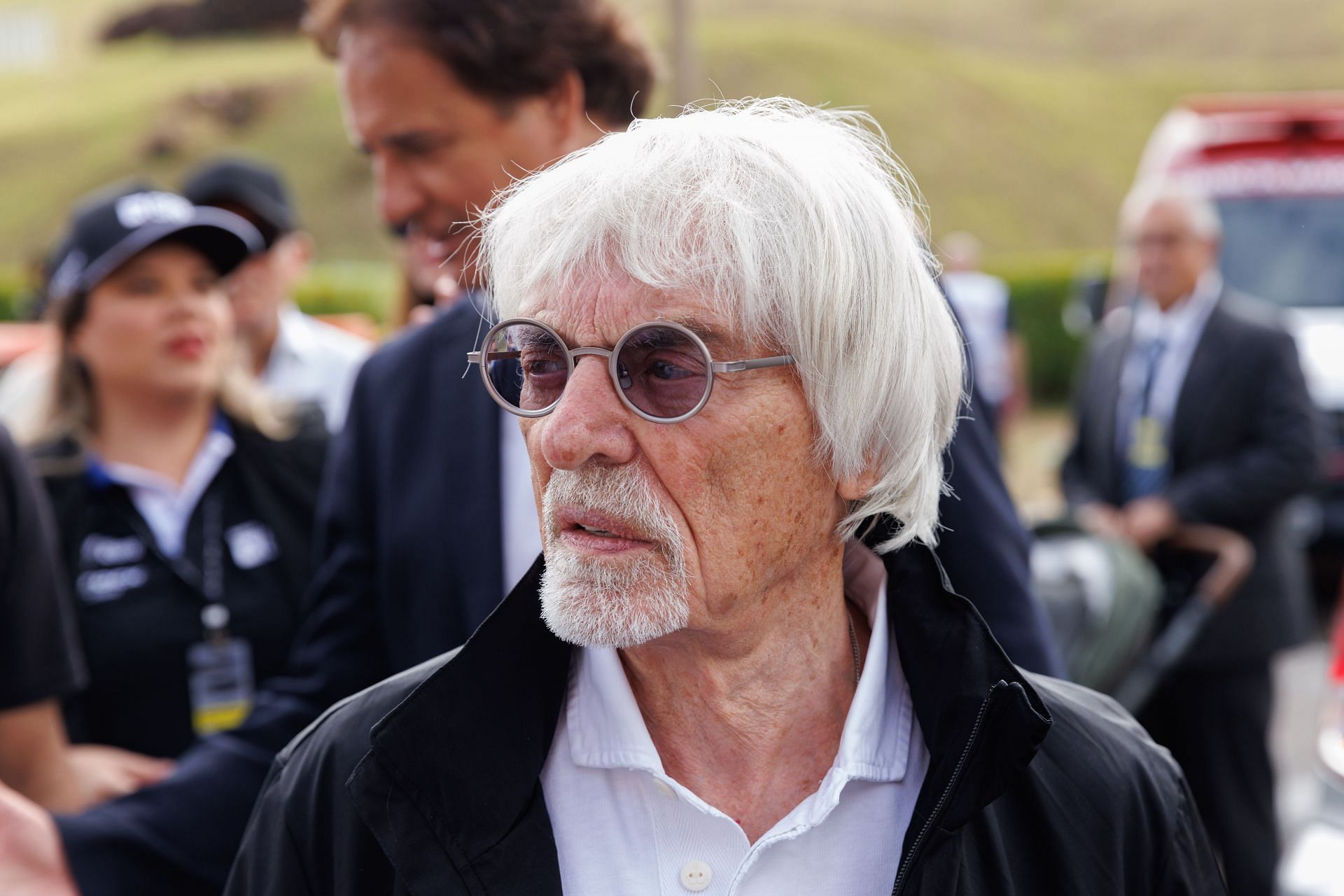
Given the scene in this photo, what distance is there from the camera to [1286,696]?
7.15 meters

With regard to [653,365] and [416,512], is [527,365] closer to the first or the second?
[653,365]

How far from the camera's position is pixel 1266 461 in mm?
4918

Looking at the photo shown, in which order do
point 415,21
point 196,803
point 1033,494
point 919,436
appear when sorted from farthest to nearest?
point 1033,494, point 415,21, point 196,803, point 919,436

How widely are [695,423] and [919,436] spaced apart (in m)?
0.33

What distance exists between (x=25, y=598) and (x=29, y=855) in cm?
57

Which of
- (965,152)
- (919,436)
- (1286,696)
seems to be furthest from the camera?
(965,152)

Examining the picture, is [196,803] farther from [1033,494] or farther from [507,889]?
[1033,494]

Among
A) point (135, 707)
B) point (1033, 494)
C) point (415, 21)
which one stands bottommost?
point (1033, 494)

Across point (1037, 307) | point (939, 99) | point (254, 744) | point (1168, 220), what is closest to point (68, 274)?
point (254, 744)

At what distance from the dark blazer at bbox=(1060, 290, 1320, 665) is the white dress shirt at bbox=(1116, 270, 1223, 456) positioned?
0.16 ft

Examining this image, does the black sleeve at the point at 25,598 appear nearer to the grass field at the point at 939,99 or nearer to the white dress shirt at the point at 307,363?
the white dress shirt at the point at 307,363

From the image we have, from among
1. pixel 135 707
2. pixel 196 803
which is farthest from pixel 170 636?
pixel 196 803

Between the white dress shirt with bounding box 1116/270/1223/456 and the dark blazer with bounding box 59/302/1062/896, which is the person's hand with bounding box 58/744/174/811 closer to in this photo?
the dark blazer with bounding box 59/302/1062/896

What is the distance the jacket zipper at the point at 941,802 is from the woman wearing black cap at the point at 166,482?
1.91m
